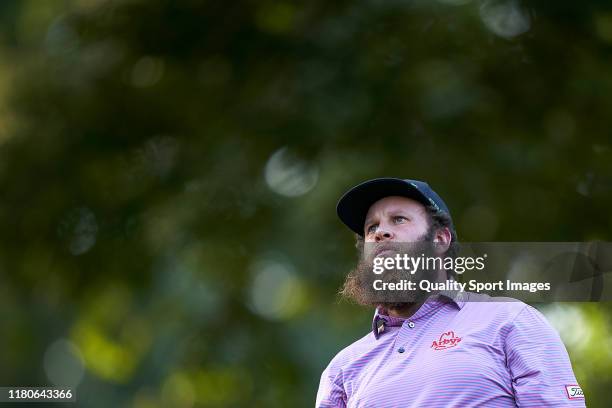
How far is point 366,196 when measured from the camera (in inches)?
116

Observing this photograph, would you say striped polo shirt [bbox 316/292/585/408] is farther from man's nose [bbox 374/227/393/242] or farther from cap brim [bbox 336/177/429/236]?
cap brim [bbox 336/177/429/236]

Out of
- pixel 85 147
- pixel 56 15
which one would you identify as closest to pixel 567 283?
pixel 85 147

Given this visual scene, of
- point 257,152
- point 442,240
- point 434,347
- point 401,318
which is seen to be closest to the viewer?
point 434,347

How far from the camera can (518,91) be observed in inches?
175

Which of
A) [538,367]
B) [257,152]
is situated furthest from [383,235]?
[257,152]

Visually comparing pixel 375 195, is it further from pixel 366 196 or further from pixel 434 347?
pixel 434 347

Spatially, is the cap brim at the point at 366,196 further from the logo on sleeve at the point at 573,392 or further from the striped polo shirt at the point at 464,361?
the logo on sleeve at the point at 573,392

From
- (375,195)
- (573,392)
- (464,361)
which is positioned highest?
(375,195)

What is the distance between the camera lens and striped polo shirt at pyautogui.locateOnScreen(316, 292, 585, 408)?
7.99 ft

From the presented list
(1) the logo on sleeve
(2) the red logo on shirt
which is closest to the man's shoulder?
(2) the red logo on shirt

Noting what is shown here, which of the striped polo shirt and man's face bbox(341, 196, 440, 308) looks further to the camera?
man's face bbox(341, 196, 440, 308)

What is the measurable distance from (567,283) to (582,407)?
1486 mm

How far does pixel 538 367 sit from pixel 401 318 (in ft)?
1.43

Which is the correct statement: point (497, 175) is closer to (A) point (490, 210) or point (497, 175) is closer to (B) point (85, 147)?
(A) point (490, 210)
